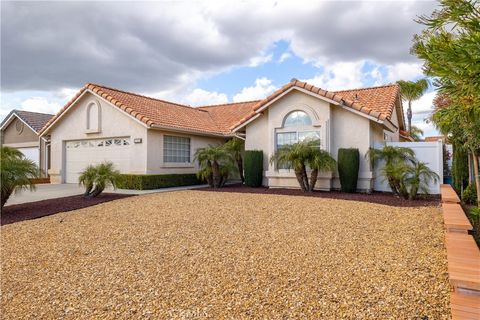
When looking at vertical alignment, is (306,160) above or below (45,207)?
above

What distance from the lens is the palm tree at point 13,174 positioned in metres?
10.2

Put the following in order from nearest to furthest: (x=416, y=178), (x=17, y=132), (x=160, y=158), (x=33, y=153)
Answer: (x=416, y=178) → (x=160, y=158) → (x=33, y=153) → (x=17, y=132)

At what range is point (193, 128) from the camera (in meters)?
18.8

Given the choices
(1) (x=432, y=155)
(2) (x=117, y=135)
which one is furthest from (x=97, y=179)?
(1) (x=432, y=155)

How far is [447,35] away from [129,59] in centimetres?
1395

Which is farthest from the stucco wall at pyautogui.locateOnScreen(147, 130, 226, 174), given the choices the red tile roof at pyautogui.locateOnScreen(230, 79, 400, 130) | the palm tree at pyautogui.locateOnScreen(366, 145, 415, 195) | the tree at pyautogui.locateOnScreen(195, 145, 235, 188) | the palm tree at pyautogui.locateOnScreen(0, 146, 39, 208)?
the palm tree at pyautogui.locateOnScreen(366, 145, 415, 195)

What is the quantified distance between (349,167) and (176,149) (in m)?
9.88

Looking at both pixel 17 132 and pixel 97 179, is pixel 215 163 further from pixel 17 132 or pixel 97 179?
pixel 17 132

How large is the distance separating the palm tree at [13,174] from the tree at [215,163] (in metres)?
7.81

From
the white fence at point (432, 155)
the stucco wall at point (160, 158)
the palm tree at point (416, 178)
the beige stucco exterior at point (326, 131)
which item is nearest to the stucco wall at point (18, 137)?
the stucco wall at point (160, 158)

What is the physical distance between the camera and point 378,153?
538 inches

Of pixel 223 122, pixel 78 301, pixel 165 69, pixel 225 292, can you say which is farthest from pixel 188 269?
pixel 223 122

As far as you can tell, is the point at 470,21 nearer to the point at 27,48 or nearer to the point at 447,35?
the point at 447,35

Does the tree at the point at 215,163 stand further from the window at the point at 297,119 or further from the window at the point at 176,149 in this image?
the window at the point at 297,119
